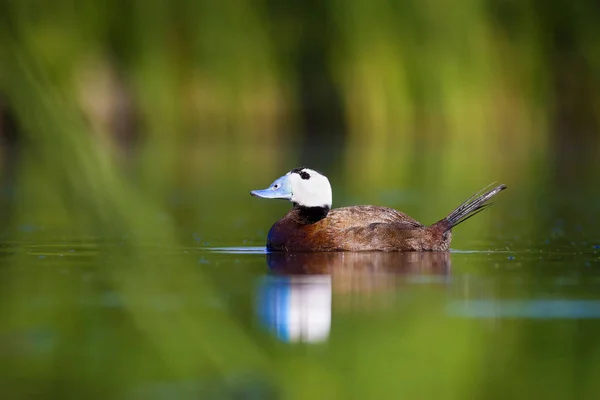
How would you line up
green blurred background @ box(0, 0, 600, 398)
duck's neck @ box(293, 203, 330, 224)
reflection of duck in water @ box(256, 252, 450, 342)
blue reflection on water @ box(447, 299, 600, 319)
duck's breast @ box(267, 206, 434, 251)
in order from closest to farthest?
green blurred background @ box(0, 0, 600, 398), reflection of duck in water @ box(256, 252, 450, 342), blue reflection on water @ box(447, 299, 600, 319), duck's breast @ box(267, 206, 434, 251), duck's neck @ box(293, 203, 330, 224)

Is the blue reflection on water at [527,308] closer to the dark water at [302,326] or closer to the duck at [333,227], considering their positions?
the dark water at [302,326]

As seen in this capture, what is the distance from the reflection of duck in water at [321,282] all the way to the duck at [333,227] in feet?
Answer: 0.29

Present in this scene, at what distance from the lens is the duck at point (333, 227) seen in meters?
7.80

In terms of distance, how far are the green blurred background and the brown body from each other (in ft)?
1.42

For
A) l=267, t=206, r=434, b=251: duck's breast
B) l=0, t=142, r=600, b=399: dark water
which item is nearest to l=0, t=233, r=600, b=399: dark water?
l=0, t=142, r=600, b=399: dark water

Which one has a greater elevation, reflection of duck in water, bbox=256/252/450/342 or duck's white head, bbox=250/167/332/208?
duck's white head, bbox=250/167/332/208

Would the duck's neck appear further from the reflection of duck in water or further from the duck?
the reflection of duck in water

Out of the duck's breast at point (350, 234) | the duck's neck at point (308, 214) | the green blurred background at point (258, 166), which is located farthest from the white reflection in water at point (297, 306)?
the duck's neck at point (308, 214)

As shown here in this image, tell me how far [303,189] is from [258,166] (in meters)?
9.89

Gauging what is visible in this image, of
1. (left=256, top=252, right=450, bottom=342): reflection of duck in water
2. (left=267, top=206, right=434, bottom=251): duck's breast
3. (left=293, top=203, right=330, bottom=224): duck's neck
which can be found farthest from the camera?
(left=293, top=203, right=330, bottom=224): duck's neck

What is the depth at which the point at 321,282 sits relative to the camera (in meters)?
6.11

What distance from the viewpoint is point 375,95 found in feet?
70.2

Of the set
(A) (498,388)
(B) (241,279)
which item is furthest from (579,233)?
(A) (498,388)

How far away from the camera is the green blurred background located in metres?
0.99
